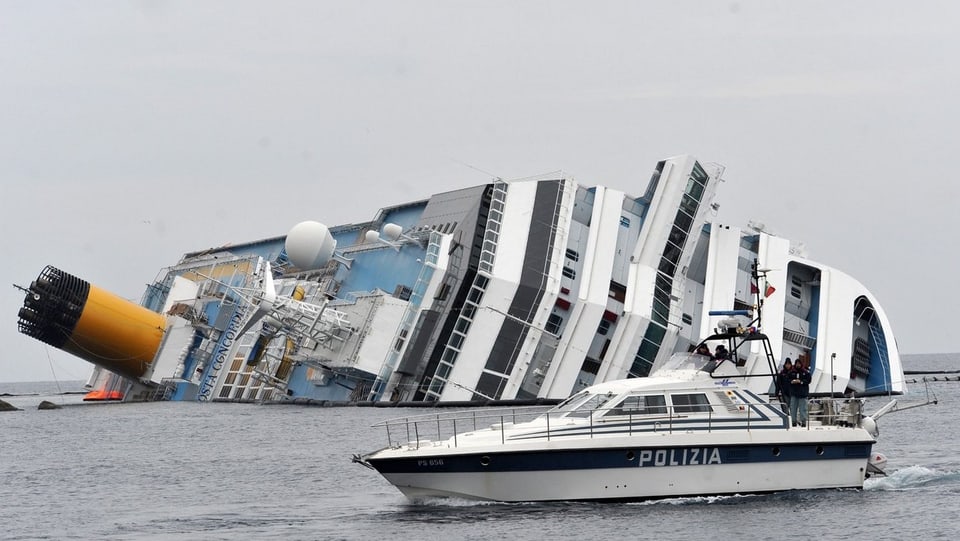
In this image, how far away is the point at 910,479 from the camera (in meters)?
36.6

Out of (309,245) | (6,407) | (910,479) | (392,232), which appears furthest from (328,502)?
(6,407)

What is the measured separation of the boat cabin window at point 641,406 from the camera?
1259 inches

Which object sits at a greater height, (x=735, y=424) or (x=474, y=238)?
(x=474, y=238)

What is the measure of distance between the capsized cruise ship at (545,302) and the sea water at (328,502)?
26.2 ft

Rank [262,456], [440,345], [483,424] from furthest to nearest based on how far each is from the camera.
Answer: [440,345], [483,424], [262,456]

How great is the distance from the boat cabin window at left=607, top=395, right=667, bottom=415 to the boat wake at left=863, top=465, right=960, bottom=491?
20.2 feet

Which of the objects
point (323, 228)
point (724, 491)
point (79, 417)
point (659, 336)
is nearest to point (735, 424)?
point (724, 491)

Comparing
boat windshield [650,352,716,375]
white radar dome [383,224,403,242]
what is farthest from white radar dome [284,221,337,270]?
boat windshield [650,352,716,375]

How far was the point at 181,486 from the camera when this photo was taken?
1607 inches

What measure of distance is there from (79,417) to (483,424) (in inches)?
1314

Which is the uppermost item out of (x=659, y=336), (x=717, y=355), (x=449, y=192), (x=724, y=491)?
(x=449, y=192)

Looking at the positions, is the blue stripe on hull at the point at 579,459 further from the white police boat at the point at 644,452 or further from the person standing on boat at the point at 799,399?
the person standing on boat at the point at 799,399

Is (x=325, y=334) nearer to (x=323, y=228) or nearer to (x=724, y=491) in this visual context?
(x=323, y=228)

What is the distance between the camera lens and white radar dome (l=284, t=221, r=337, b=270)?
252 feet
